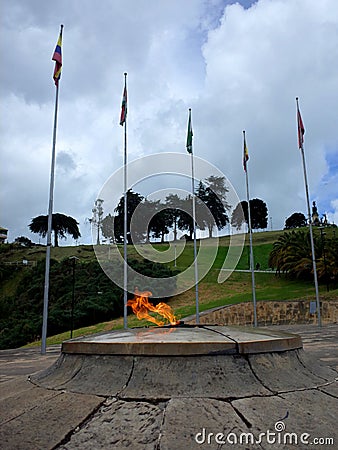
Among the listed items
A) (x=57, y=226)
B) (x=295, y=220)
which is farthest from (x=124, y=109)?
(x=295, y=220)

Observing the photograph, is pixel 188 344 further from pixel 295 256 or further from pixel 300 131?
pixel 295 256

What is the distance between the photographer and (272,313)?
760 inches

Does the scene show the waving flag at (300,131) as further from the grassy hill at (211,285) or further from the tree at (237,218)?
the tree at (237,218)

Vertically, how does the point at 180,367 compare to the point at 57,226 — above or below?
below

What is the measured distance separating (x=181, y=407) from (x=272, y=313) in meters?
17.5

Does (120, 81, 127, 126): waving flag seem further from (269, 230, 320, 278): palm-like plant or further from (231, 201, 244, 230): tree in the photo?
(231, 201, 244, 230): tree

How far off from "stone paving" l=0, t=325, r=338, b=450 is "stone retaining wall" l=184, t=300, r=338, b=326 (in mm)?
14692

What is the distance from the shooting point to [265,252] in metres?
42.4

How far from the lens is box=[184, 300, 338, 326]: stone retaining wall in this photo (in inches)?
720

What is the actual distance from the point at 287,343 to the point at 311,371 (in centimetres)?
38

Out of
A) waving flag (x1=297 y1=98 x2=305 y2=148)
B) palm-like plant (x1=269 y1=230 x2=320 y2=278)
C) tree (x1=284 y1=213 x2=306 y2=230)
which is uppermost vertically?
tree (x1=284 y1=213 x2=306 y2=230)

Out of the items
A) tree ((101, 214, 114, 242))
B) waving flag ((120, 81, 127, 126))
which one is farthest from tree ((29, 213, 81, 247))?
waving flag ((120, 81, 127, 126))

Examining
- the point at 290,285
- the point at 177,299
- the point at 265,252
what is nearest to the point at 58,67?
the point at 177,299

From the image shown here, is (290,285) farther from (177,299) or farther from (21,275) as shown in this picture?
(21,275)
